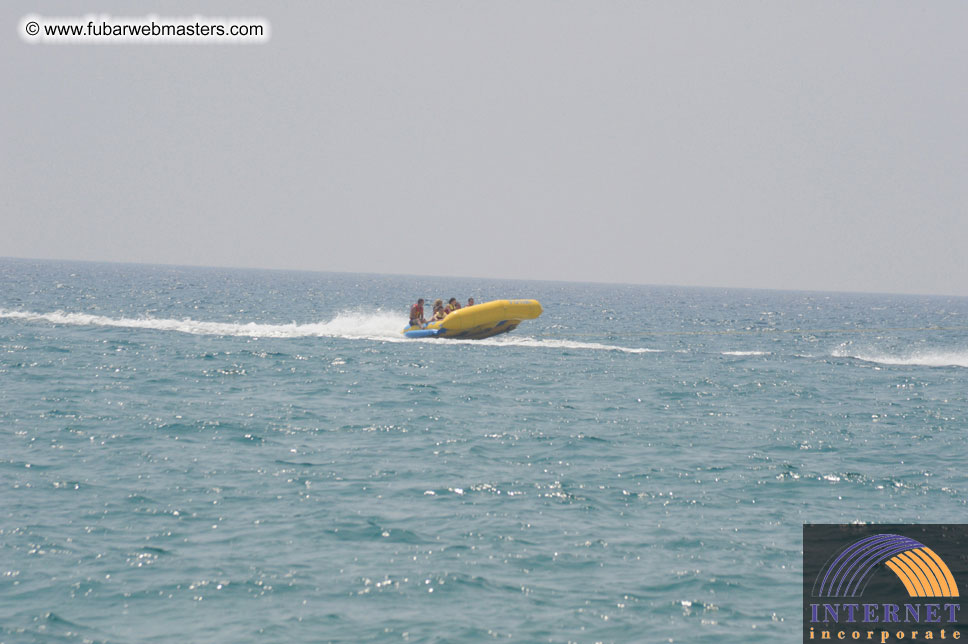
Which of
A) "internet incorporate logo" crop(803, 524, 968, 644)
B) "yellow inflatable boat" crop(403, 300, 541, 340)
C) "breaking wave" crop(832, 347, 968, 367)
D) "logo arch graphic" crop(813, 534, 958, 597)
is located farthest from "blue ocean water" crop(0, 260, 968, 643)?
"breaking wave" crop(832, 347, 968, 367)

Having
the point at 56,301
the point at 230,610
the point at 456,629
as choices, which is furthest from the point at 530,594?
the point at 56,301

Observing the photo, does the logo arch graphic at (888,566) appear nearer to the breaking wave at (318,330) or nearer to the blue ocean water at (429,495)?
the blue ocean water at (429,495)

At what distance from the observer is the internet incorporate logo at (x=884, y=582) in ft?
24.3

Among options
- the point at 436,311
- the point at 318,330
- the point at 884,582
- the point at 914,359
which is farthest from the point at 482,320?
the point at 884,582

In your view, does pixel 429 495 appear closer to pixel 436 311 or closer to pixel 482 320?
pixel 482 320

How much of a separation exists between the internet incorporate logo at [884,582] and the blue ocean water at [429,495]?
282mm

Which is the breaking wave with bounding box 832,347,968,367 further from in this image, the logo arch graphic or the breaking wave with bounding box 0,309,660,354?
the logo arch graphic

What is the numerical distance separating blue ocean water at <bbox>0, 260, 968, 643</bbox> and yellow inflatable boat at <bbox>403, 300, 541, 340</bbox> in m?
4.70

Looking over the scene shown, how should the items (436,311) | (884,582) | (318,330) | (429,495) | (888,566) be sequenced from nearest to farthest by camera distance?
(884,582)
(888,566)
(429,495)
(436,311)
(318,330)

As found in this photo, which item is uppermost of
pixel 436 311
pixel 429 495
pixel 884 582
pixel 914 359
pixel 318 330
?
pixel 436 311

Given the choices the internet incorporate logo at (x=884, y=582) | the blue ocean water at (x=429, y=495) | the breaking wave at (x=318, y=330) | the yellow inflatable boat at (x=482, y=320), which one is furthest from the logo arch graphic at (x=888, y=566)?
the breaking wave at (x=318, y=330)

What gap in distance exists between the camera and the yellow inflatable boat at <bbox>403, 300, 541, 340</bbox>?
27.1 metres

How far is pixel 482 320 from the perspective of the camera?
89.3ft

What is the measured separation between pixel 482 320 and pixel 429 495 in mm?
16879
